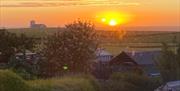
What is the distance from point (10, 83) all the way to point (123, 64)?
22.4m

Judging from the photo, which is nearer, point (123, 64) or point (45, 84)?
point (45, 84)

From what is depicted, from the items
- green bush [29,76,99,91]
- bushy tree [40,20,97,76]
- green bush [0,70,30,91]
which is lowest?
green bush [29,76,99,91]

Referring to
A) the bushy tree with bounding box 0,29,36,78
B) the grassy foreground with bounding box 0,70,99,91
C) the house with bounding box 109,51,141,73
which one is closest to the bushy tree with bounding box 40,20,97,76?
the bushy tree with bounding box 0,29,36,78

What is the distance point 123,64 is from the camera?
48.2 meters

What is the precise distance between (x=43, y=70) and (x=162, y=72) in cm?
930

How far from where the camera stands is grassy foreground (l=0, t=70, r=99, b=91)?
26.5 m

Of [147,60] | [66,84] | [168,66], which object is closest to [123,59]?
[147,60]

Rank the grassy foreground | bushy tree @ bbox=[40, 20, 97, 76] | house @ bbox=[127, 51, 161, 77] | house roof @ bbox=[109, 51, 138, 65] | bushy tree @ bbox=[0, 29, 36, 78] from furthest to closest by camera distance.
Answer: house @ bbox=[127, 51, 161, 77] → house roof @ bbox=[109, 51, 138, 65] → bushy tree @ bbox=[0, 29, 36, 78] → bushy tree @ bbox=[40, 20, 97, 76] → the grassy foreground

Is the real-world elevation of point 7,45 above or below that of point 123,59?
above

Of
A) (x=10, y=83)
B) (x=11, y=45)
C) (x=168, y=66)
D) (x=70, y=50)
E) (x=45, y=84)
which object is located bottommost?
(x=45, y=84)

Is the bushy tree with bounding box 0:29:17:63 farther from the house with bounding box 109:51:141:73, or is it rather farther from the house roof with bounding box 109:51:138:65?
the house roof with bounding box 109:51:138:65

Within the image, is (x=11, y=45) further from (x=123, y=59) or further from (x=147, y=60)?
(x=147, y=60)

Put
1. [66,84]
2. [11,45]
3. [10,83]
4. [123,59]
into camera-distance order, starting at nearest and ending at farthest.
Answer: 1. [10,83]
2. [66,84]
3. [11,45]
4. [123,59]

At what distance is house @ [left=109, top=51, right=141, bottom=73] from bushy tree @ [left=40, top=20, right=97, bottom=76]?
3419 millimetres
